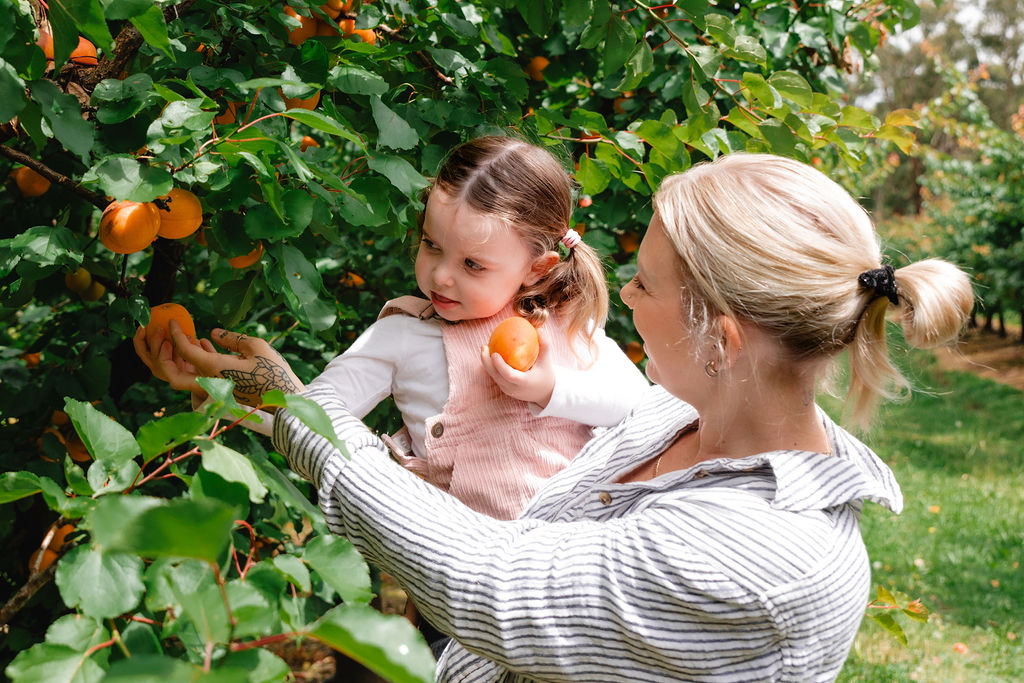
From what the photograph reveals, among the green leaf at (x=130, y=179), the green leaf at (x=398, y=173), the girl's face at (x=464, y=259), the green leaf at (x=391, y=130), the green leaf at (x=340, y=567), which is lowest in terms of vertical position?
the girl's face at (x=464, y=259)

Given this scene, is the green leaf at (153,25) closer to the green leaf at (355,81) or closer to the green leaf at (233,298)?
the green leaf at (355,81)

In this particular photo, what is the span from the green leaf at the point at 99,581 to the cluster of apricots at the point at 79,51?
32.0 inches

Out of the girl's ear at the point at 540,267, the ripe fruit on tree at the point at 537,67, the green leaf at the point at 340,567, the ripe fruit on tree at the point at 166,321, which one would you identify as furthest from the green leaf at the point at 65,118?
the ripe fruit on tree at the point at 537,67

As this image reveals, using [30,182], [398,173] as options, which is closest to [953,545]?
[398,173]

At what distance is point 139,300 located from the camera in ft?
5.27

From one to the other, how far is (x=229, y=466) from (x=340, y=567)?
152 mm

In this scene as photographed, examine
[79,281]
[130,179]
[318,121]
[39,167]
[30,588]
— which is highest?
[318,121]

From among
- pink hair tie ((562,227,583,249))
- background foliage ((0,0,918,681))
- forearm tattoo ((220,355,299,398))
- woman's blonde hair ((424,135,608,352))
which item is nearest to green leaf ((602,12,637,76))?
background foliage ((0,0,918,681))

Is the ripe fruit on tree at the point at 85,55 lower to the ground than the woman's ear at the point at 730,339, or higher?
higher

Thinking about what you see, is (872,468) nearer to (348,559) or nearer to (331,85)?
(348,559)

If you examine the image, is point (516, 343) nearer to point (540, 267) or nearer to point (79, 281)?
point (540, 267)

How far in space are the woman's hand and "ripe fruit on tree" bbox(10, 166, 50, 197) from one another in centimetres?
52

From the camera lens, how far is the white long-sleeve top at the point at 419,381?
5.54 feet

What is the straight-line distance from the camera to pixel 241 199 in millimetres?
1179
